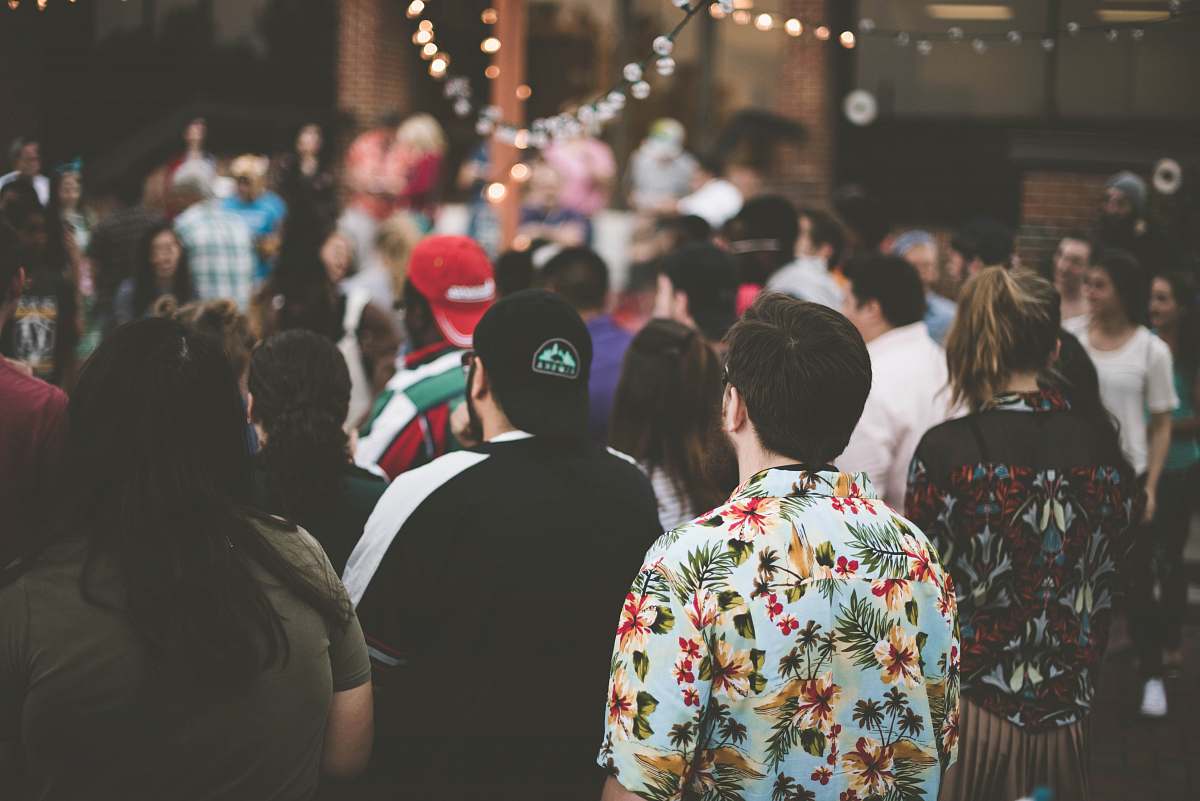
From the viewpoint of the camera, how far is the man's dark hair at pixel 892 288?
4770mm

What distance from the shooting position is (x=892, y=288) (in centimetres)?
477

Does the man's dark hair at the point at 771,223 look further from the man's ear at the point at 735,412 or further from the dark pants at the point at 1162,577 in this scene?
the man's ear at the point at 735,412

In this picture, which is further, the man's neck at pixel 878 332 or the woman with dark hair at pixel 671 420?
the man's neck at pixel 878 332

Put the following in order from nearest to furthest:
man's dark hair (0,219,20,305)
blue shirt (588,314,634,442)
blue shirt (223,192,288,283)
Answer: man's dark hair (0,219,20,305) → blue shirt (588,314,634,442) → blue shirt (223,192,288,283)

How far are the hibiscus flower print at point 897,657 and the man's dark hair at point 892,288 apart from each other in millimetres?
2756

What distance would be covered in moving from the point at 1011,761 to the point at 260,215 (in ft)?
29.8

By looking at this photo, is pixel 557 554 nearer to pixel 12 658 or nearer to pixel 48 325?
pixel 12 658

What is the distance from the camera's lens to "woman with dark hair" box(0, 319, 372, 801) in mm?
1938

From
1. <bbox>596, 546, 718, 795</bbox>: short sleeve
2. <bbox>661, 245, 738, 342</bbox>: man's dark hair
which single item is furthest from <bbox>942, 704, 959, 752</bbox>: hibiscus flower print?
<bbox>661, 245, 738, 342</bbox>: man's dark hair

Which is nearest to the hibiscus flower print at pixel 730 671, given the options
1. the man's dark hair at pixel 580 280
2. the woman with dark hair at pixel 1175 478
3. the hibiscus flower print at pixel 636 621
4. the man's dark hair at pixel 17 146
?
the hibiscus flower print at pixel 636 621

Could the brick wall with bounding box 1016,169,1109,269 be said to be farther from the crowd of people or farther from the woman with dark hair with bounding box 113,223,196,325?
the woman with dark hair with bounding box 113,223,196,325

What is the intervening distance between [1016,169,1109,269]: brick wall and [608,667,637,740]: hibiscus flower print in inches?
374

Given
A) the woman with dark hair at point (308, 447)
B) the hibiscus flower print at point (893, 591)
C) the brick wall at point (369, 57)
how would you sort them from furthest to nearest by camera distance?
the brick wall at point (369, 57)
the woman with dark hair at point (308, 447)
the hibiscus flower print at point (893, 591)

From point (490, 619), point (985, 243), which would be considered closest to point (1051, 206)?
point (985, 243)
